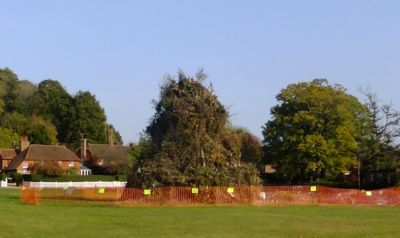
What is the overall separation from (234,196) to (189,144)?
543 cm

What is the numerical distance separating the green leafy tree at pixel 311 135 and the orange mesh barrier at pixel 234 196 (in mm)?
23710

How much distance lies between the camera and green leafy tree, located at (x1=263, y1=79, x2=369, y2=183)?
67125 millimetres

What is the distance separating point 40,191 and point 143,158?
7.54 m

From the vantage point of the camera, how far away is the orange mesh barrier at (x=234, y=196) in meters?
38.4

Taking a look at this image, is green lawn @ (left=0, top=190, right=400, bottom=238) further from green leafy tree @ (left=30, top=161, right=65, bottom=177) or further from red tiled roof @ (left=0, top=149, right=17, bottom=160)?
red tiled roof @ (left=0, top=149, right=17, bottom=160)

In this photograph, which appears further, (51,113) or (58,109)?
(58,109)

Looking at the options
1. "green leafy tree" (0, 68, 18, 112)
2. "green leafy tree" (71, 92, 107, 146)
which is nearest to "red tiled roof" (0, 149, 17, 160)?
"green leafy tree" (71, 92, 107, 146)

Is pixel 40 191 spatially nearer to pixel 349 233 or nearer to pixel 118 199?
pixel 118 199

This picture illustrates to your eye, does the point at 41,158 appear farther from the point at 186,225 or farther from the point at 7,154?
the point at 186,225

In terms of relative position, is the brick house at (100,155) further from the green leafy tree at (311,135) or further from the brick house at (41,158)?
the green leafy tree at (311,135)

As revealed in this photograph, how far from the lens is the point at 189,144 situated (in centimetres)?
4316

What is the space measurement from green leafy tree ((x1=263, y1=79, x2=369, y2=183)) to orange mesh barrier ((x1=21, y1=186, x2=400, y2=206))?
2371 cm

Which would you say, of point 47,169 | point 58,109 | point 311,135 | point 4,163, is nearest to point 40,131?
point 4,163

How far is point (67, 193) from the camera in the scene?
46.4 m
